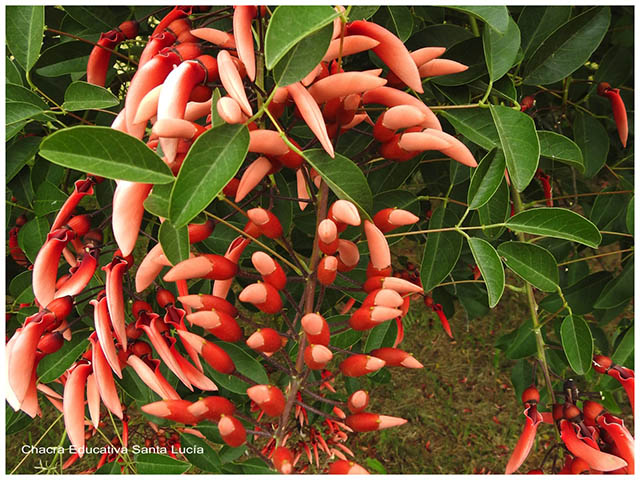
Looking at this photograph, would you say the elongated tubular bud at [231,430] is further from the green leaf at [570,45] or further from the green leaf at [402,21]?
the green leaf at [570,45]

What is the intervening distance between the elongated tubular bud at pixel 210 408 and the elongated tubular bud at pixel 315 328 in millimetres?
109

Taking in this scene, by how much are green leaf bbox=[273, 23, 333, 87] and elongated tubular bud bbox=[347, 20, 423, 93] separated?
0.06 meters

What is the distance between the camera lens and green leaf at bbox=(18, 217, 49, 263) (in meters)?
0.71

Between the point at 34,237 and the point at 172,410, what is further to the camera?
the point at 34,237

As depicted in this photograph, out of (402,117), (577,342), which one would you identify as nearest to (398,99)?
(402,117)

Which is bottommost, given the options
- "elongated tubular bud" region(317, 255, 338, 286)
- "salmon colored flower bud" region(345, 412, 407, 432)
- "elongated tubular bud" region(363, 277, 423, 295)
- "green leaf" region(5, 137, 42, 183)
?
"salmon colored flower bud" region(345, 412, 407, 432)

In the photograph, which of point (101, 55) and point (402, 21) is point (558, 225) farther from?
point (101, 55)

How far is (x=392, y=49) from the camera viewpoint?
45 centimetres

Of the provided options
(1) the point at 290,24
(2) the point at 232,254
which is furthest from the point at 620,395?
(1) the point at 290,24

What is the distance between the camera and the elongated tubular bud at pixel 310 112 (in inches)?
15.4

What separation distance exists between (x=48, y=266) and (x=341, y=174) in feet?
0.93

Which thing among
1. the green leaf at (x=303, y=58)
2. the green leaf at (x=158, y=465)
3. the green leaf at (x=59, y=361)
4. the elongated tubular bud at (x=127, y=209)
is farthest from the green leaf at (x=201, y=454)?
the green leaf at (x=303, y=58)

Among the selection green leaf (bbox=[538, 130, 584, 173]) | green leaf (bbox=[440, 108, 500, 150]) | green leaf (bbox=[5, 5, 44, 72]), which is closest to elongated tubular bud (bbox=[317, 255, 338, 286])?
green leaf (bbox=[440, 108, 500, 150])

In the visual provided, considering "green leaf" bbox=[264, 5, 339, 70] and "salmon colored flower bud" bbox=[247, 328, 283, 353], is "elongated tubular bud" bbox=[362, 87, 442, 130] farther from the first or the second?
"salmon colored flower bud" bbox=[247, 328, 283, 353]
